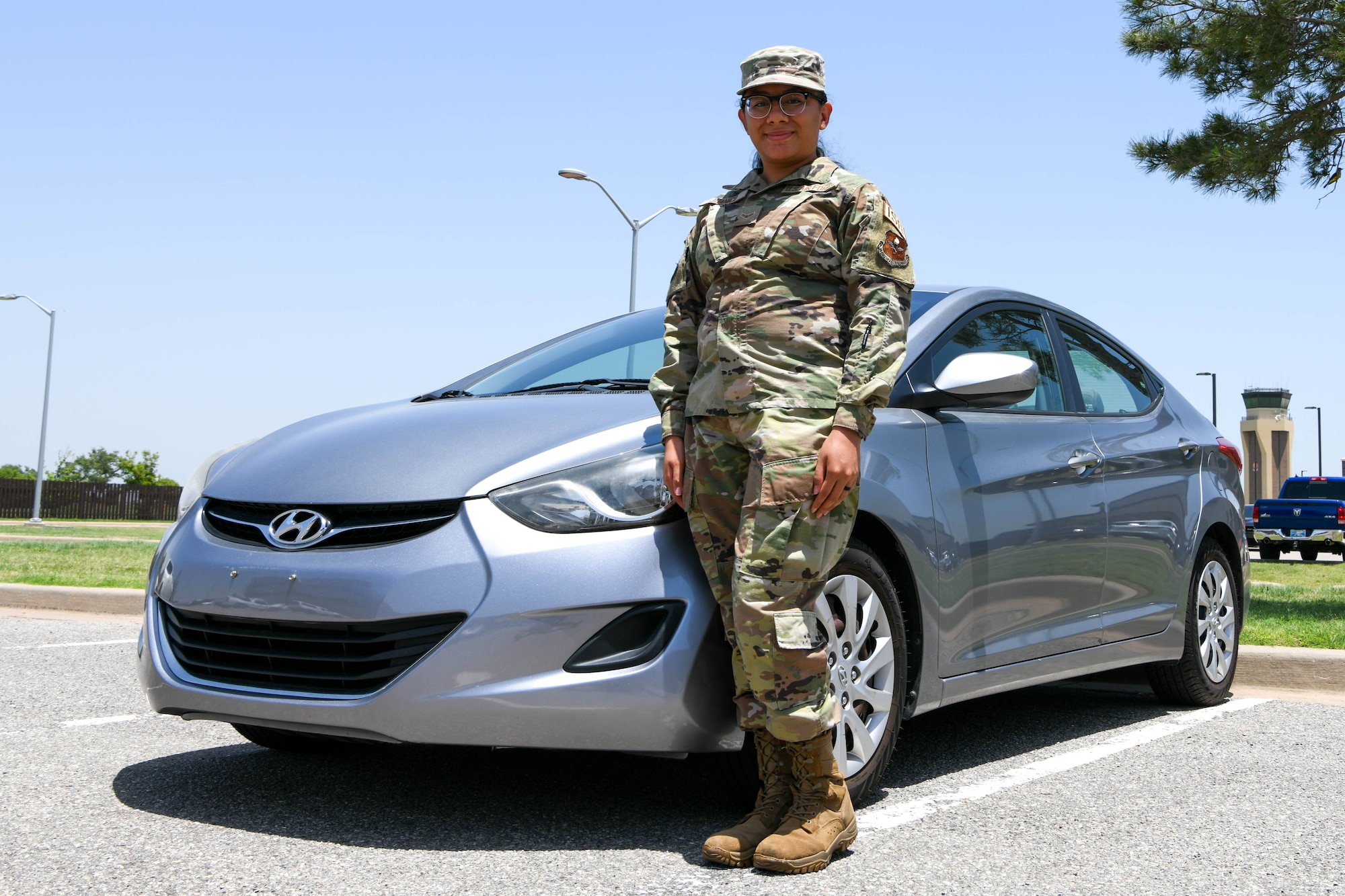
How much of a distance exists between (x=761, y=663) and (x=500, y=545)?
67 centimetres

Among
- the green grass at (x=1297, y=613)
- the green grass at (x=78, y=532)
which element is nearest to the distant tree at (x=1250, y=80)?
the green grass at (x=1297, y=613)

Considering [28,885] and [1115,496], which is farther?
[1115,496]

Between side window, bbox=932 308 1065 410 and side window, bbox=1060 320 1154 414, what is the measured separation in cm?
18

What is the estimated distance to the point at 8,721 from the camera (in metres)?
4.93

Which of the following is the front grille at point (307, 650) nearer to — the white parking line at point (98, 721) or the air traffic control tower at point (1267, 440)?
the white parking line at point (98, 721)

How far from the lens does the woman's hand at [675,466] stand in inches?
126

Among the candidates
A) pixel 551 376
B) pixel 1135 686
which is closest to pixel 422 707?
pixel 551 376

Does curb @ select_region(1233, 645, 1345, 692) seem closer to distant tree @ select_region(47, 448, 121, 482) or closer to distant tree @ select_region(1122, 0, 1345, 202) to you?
distant tree @ select_region(1122, 0, 1345, 202)

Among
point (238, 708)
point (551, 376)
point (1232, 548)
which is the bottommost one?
point (238, 708)

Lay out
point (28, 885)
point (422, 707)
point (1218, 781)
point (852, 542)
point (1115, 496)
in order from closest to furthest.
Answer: point (28, 885), point (422, 707), point (852, 542), point (1218, 781), point (1115, 496)

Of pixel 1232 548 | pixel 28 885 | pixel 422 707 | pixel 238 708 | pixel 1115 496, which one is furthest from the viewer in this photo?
pixel 1232 548

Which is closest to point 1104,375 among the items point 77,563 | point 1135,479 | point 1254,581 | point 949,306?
point 1135,479

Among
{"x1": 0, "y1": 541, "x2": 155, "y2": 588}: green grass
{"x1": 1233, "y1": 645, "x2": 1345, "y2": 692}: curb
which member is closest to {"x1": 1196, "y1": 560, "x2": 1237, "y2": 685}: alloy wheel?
{"x1": 1233, "y1": 645, "x2": 1345, "y2": 692}: curb

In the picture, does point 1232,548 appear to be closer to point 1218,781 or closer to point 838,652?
point 1218,781
